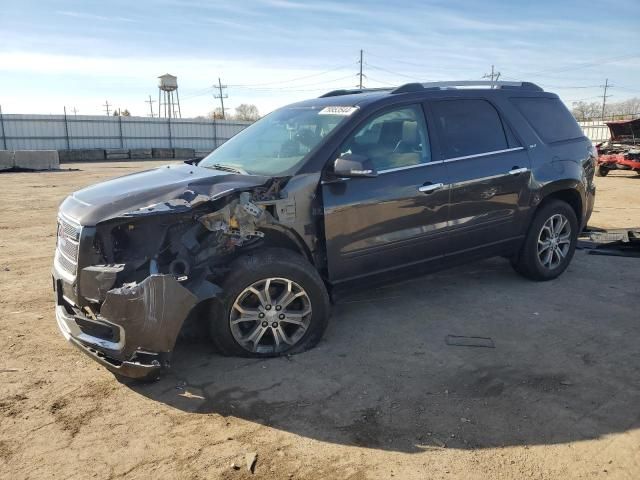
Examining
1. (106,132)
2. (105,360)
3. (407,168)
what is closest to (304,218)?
(407,168)

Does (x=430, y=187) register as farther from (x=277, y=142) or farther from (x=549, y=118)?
(x=549, y=118)

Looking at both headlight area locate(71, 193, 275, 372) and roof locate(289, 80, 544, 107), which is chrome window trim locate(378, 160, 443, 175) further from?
headlight area locate(71, 193, 275, 372)

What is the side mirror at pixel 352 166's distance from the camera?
4012mm

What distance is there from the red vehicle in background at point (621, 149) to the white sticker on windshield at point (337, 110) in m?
15.9

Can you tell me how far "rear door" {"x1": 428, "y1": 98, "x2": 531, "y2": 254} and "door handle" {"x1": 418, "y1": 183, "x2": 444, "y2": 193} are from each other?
0.17 metres

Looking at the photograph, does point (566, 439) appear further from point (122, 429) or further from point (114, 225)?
point (114, 225)

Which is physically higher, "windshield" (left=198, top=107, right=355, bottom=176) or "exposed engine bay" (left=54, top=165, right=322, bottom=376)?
"windshield" (left=198, top=107, right=355, bottom=176)

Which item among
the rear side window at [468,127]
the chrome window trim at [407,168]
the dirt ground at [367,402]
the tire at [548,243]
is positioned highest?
the rear side window at [468,127]

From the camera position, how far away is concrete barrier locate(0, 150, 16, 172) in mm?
23281

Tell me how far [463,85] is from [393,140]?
1214 mm

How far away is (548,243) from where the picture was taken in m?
5.72

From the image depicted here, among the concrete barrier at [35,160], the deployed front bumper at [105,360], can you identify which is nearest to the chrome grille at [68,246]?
the deployed front bumper at [105,360]

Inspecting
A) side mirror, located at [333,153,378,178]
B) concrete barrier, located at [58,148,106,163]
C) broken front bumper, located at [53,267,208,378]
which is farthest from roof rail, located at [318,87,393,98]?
concrete barrier, located at [58,148,106,163]

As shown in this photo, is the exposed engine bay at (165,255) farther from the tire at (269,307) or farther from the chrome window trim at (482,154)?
the chrome window trim at (482,154)
